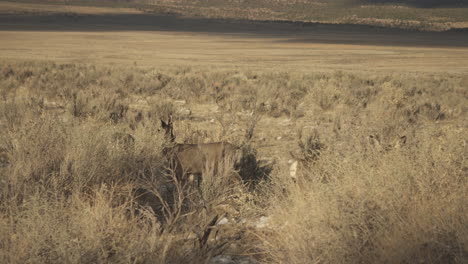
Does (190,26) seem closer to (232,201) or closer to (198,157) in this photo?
(198,157)

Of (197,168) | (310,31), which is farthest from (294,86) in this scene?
(310,31)

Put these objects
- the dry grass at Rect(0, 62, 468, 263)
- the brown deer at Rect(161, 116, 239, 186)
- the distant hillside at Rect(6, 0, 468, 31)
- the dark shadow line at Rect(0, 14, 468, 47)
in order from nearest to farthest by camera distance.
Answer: the dry grass at Rect(0, 62, 468, 263) → the brown deer at Rect(161, 116, 239, 186) → the dark shadow line at Rect(0, 14, 468, 47) → the distant hillside at Rect(6, 0, 468, 31)

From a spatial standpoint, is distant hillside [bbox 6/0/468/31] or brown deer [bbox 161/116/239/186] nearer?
brown deer [bbox 161/116/239/186]

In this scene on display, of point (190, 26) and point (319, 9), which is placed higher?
point (319, 9)

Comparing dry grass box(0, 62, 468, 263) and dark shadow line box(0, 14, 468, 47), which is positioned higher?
dry grass box(0, 62, 468, 263)

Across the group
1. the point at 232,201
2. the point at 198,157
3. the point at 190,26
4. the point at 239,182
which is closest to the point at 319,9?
the point at 190,26

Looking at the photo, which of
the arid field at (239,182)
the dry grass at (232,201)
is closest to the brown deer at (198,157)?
the arid field at (239,182)

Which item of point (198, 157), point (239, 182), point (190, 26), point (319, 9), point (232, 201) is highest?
point (319, 9)

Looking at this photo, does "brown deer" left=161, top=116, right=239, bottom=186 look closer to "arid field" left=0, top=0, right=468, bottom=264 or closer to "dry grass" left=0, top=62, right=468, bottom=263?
"arid field" left=0, top=0, right=468, bottom=264

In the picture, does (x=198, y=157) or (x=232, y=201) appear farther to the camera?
(x=198, y=157)

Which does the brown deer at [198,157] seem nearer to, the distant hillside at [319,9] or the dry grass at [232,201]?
the dry grass at [232,201]

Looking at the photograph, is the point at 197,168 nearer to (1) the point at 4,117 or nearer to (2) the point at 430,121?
(1) the point at 4,117

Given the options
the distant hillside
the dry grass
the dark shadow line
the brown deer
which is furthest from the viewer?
the distant hillside

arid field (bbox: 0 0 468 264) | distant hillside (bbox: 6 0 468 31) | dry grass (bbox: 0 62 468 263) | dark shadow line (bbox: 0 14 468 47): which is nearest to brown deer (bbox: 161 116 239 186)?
arid field (bbox: 0 0 468 264)
